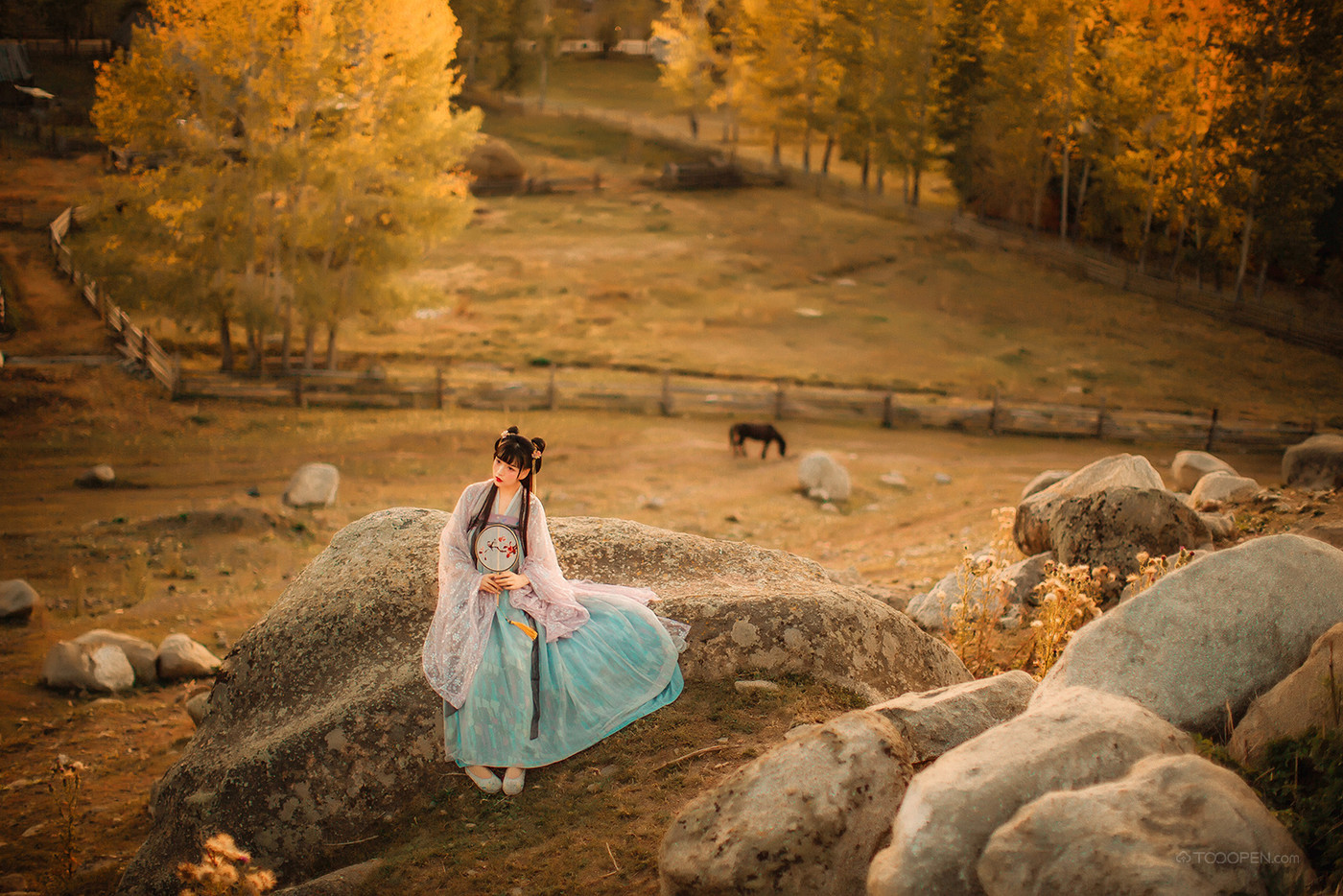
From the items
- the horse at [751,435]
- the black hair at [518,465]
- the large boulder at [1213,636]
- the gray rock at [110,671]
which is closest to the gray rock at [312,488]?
the gray rock at [110,671]

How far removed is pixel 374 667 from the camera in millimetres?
5027

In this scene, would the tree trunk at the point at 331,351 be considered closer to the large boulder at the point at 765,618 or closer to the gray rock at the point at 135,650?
the gray rock at the point at 135,650

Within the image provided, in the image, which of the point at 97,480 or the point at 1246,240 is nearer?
the point at 97,480

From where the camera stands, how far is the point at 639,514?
13.1 m

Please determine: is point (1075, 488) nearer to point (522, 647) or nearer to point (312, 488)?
point (522, 647)

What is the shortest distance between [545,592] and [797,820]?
1922 mm

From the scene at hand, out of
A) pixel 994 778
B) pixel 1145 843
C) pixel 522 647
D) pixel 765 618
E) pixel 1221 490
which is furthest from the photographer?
pixel 1221 490

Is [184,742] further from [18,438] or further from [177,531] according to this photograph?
[18,438]

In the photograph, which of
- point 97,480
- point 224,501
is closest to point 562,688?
point 224,501

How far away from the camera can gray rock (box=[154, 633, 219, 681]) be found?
28.3ft

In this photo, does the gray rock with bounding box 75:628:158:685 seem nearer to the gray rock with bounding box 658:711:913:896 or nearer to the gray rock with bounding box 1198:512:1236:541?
the gray rock with bounding box 658:711:913:896

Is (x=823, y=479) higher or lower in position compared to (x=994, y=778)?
lower

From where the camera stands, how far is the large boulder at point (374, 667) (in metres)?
4.52

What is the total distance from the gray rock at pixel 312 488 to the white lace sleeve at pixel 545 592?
8855 millimetres
